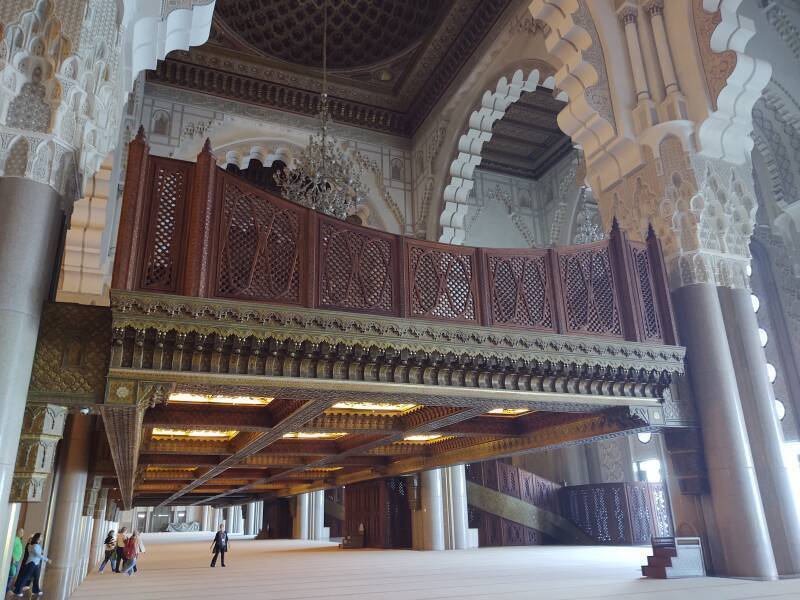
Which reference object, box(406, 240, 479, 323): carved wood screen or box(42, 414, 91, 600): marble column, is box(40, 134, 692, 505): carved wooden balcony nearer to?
box(406, 240, 479, 323): carved wood screen

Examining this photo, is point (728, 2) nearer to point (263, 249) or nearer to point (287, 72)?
point (263, 249)

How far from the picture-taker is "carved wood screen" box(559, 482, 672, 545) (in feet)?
37.4

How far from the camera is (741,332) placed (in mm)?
5297

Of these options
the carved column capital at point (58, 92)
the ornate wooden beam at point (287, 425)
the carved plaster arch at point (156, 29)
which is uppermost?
the carved plaster arch at point (156, 29)

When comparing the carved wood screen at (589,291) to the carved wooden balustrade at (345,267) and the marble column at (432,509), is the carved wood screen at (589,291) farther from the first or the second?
the marble column at (432,509)

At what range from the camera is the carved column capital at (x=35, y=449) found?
10.3 feet

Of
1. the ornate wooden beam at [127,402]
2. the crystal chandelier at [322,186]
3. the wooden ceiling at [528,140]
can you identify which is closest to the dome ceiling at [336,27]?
the wooden ceiling at [528,140]

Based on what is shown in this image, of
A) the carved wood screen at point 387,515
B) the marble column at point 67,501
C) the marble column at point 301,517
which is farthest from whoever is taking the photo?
the marble column at point 301,517

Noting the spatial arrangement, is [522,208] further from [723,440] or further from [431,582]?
[431,582]

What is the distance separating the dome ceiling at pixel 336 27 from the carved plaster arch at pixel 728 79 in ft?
14.5

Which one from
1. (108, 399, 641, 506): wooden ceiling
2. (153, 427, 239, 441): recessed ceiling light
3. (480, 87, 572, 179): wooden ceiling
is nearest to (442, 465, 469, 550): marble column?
(108, 399, 641, 506): wooden ceiling

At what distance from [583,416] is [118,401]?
149 inches

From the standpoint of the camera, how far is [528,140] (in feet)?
38.9

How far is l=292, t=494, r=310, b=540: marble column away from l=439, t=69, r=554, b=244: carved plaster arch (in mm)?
12110
